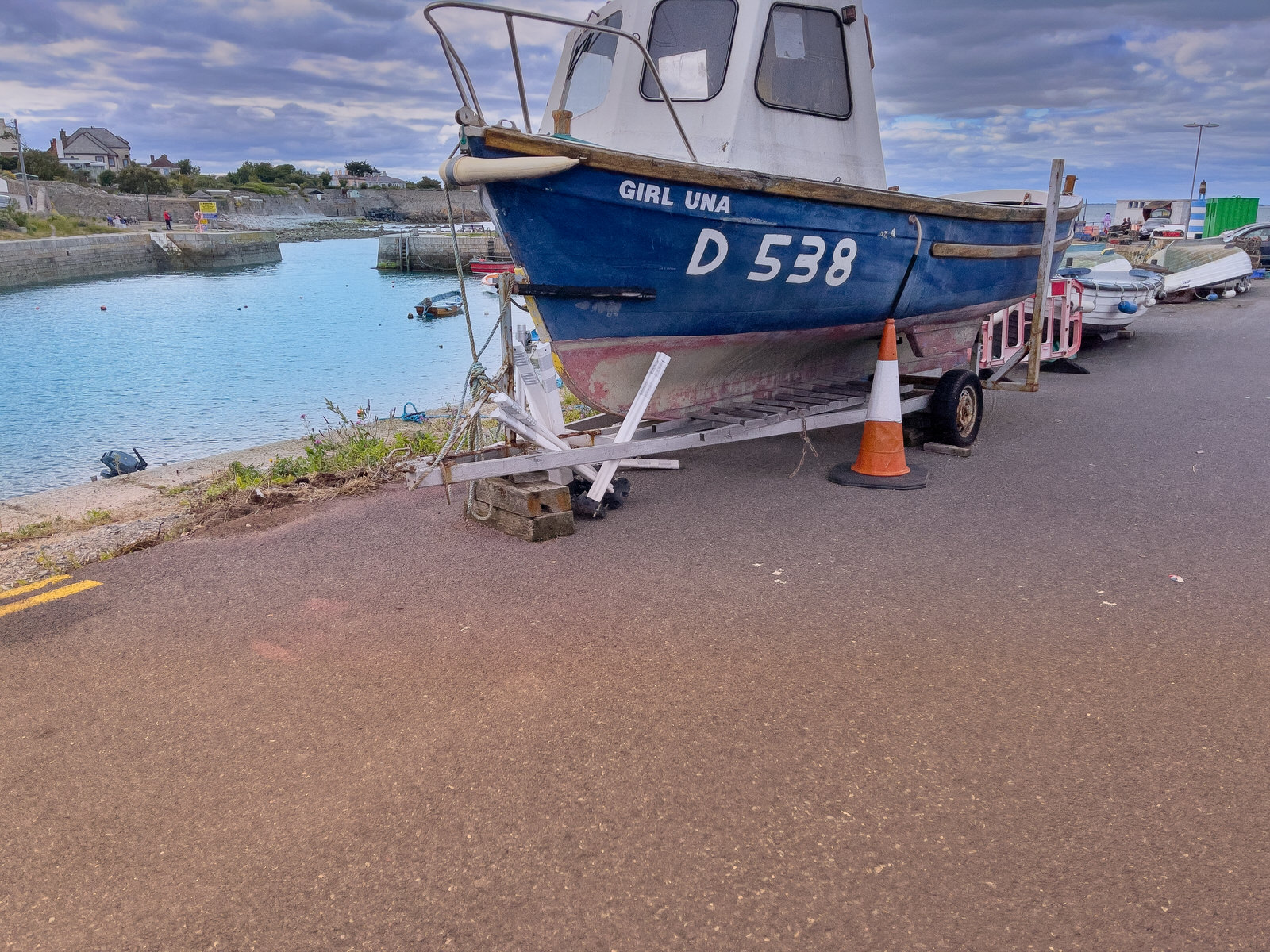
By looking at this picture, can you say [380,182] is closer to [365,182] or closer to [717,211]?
[365,182]

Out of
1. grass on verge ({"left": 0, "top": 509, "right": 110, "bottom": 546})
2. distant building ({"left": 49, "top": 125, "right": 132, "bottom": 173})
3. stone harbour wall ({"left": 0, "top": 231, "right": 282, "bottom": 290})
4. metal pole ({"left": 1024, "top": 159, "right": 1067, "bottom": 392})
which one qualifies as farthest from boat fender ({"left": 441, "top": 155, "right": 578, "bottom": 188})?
distant building ({"left": 49, "top": 125, "right": 132, "bottom": 173})

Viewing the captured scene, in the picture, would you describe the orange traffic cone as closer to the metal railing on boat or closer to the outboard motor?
the metal railing on boat

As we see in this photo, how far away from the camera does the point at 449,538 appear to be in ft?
17.0

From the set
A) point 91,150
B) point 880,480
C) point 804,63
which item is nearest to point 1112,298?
point 804,63

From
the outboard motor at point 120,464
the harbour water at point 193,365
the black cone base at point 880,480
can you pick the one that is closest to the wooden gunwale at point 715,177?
the black cone base at point 880,480

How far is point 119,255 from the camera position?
55.9 m

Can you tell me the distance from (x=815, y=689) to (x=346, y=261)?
83062 millimetres

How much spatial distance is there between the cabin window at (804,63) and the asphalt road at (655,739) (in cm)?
340

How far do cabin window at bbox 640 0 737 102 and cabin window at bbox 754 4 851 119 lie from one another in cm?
29

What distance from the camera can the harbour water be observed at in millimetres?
15531

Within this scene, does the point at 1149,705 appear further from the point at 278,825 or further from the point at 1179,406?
the point at 1179,406

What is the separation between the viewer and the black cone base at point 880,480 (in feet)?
19.8

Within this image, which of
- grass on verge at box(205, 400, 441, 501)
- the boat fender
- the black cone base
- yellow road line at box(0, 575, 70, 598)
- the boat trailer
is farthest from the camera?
grass on verge at box(205, 400, 441, 501)

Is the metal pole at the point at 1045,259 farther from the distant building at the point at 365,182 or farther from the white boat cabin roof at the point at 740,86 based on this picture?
the distant building at the point at 365,182
